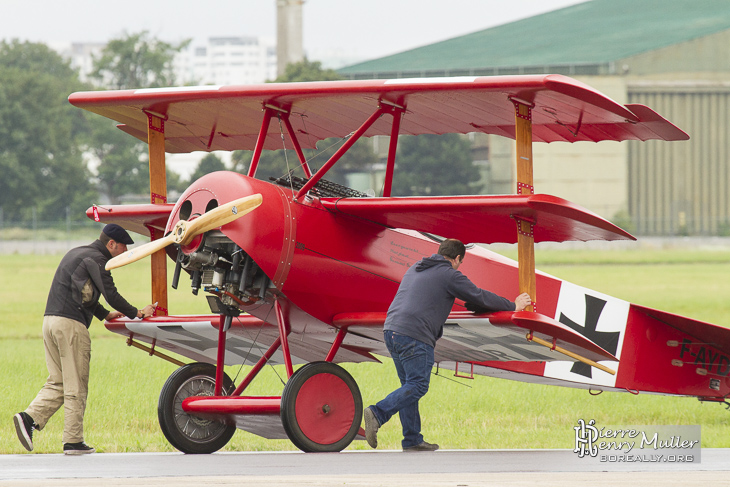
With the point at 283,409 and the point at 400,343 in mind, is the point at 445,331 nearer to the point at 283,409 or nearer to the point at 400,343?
the point at 400,343

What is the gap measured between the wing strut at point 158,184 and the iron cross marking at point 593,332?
14.1 feet

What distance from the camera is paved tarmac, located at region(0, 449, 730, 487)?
19.5 ft

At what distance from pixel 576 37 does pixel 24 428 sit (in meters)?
82.7

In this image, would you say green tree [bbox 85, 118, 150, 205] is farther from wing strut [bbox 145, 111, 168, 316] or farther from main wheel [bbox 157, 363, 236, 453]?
main wheel [bbox 157, 363, 236, 453]

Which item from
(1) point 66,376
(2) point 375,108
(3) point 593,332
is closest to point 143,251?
(1) point 66,376

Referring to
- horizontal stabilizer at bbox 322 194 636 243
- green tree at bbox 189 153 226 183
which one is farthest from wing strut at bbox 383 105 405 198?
green tree at bbox 189 153 226 183

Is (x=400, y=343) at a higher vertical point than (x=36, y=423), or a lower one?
higher

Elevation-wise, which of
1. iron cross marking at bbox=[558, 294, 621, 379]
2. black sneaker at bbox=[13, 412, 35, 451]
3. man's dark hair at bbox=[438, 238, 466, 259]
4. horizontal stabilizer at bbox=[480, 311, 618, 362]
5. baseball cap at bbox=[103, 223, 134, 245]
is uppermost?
baseball cap at bbox=[103, 223, 134, 245]

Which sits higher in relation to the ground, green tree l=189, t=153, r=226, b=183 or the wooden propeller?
→ green tree l=189, t=153, r=226, b=183

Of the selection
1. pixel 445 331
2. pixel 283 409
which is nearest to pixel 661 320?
A: pixel 445 331

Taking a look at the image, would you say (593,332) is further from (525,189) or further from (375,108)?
(375,108)

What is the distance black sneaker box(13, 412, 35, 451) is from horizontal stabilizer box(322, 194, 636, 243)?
3257mm

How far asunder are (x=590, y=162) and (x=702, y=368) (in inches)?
2420

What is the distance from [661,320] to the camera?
11.2 metres
